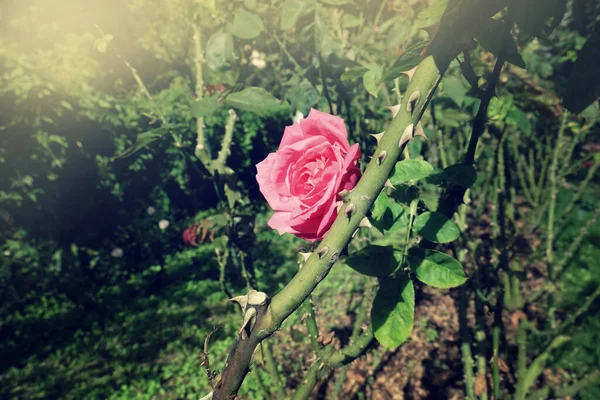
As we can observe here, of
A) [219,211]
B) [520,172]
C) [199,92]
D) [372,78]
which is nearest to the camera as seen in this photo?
[372,78]

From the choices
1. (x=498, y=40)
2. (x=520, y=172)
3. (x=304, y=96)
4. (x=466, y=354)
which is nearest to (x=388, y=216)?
(x=498, y=40)

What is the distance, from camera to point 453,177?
0.74 meters

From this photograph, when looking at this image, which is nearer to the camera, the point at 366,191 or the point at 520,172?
the point at 366,191

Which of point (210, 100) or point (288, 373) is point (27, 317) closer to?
point (288, 373)

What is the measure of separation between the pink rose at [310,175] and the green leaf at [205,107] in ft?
2.58

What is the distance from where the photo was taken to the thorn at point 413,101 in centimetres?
51

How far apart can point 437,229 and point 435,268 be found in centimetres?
9

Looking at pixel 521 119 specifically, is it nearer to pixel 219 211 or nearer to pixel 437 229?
pixel 437 229

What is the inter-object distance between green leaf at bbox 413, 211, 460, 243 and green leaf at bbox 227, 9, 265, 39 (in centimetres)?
118

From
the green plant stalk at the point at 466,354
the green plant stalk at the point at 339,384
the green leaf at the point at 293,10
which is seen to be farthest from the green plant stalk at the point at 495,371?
the green leaf at the point at 293,10

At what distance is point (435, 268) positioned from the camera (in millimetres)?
803

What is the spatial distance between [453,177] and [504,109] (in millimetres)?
1530

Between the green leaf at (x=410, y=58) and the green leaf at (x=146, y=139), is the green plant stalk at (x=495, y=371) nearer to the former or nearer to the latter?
the green leaf at (x=410, y=58)

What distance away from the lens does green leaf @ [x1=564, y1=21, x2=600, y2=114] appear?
53 cm
